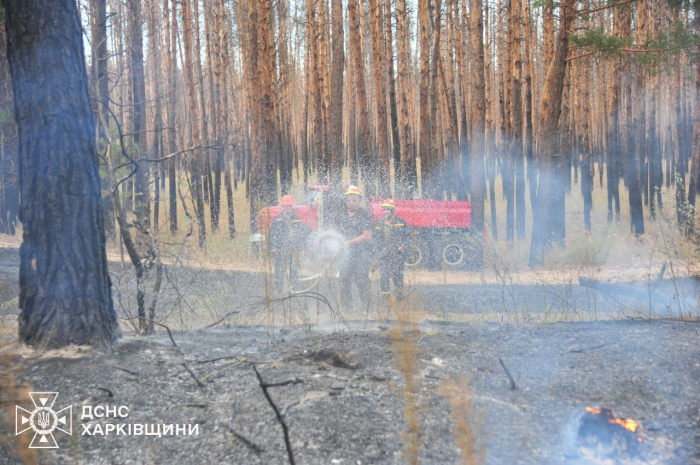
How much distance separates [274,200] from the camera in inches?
653

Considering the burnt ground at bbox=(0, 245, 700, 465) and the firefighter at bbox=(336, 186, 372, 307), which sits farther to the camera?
the firefighter at bbox=(336, 186, 372, 307)

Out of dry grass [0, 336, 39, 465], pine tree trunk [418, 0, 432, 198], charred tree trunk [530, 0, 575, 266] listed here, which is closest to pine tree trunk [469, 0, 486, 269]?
charred tree trunk [530, 0, 575, 266]

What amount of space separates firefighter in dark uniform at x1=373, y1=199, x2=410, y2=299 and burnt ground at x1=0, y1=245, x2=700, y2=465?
391 cm

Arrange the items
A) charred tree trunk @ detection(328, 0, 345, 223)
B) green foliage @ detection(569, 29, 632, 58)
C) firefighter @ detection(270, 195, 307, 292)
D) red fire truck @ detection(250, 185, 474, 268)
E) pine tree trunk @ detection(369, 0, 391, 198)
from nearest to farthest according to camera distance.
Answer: firefighter @ detection(270, 195, 307, 292)
green foliage @ detection(569, 29, 632, 58)
charred tree trunk @ detection(328, 0, 345, 223)
red fire truck @ detection(250, 185, 474, 268)
pine tree trunk @ detection(369, 0, 391, 198)

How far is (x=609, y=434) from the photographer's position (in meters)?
2.91

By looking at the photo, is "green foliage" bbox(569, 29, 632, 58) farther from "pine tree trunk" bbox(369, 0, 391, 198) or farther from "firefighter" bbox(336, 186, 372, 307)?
"firefighter" bbox(336, 186, 372, 307)

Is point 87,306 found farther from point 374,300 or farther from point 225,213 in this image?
point 225,213

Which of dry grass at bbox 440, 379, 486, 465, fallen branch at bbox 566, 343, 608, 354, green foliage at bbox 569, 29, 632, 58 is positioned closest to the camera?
dry grass at bbox 440, 379, 486, 465

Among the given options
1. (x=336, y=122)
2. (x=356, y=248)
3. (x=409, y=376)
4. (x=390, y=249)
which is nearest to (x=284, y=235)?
(x=356, y=248)

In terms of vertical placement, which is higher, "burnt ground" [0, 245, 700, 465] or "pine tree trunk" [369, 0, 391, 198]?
"pine tree trunk" [369, 0, 391, 198]

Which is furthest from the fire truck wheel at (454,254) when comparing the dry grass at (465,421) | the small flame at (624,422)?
the small flame at (624,422)

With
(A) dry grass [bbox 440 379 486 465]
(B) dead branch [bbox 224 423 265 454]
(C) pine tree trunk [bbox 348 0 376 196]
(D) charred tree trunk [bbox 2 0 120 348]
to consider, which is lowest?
(A) dry grass [bbox 440 379 486 465]

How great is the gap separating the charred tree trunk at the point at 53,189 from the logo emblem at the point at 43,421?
876 mm

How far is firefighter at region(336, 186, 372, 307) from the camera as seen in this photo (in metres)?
9.12
